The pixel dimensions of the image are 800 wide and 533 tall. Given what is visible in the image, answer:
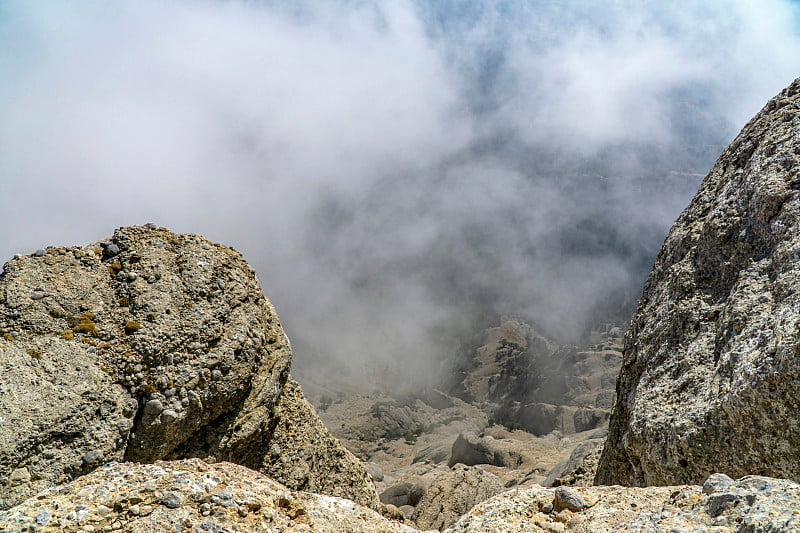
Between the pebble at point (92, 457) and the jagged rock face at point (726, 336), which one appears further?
the pebble at point (92, 457)

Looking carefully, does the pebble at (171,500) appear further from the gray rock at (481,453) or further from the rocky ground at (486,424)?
the gray rock at (481,453)

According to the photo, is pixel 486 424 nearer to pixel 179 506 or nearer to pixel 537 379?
pixel 537 379

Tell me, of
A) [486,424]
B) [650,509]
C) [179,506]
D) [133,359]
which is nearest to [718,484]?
[650,509]

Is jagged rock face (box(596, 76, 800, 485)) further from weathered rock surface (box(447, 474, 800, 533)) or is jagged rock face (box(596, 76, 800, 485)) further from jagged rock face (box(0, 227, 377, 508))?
jagged rock face (box(0, 227, 377, 508))

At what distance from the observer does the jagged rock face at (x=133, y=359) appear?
742 cm

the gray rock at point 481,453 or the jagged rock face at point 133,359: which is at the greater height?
the gray rock at point 481,453

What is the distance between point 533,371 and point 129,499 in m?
107

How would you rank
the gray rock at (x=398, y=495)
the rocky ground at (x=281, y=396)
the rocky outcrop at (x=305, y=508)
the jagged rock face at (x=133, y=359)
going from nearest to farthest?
1. the rocky outcrop at (x=305, y=508)
2. the rocky ground at (x=281, y=396)
3. the jagged rock face at (x=133, y=359)
4. the gray rock at (x=398, y=495)

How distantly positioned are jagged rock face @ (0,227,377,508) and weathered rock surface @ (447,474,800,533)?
538cm

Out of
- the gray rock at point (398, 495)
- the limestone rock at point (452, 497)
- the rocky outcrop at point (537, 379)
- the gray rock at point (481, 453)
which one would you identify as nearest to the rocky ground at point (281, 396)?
the limestone rock at point (452, 497)

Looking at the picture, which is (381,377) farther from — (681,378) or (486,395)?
(681,378)

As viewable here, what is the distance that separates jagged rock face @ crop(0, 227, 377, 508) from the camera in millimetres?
7418

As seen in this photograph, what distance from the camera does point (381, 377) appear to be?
130250 millimetres

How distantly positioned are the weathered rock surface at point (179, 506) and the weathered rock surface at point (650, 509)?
1.16m
